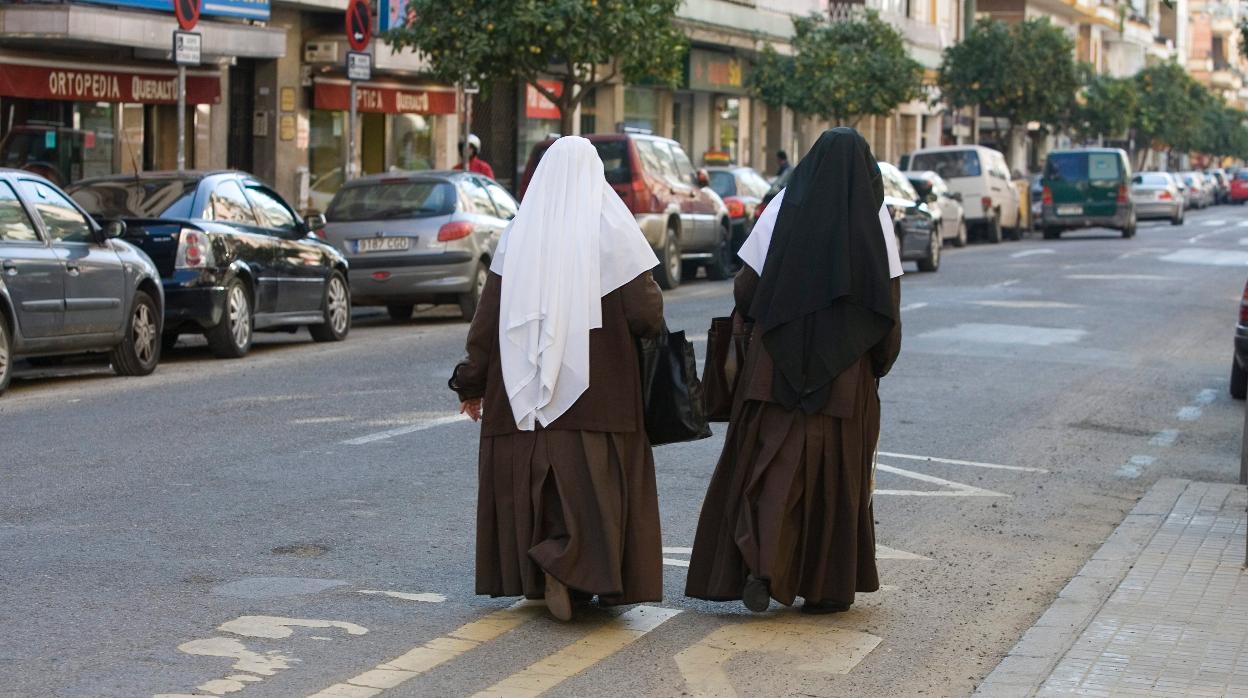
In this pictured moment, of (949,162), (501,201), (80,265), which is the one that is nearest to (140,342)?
(80,265)

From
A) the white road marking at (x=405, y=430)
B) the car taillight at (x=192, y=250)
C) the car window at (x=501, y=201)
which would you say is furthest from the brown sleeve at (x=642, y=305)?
the car window at (x=501, y=201)

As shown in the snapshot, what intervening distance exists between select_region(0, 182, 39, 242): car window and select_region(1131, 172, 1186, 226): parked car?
151ft

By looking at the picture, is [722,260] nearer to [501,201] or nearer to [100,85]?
[501,201]

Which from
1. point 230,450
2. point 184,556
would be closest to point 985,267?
point 230,450

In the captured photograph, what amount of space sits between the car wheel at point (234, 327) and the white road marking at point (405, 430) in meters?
4.27

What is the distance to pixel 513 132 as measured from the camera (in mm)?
38469

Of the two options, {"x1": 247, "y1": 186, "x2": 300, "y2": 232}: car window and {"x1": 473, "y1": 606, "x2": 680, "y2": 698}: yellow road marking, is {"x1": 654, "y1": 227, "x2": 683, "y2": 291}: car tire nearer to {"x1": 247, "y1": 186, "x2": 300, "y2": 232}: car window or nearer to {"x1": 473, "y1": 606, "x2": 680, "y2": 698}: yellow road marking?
{"x1": 247, "y1": 186, "x2": 300, "y2": 232}: car window

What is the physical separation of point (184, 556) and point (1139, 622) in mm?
3493

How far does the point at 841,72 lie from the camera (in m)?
43.9

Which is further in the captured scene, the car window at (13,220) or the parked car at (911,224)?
the parked car at (911,224)

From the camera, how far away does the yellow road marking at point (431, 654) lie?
5640 mm

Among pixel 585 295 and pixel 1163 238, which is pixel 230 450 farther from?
pixel 1163 238

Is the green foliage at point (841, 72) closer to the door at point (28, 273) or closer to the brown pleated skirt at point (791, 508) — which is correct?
the door at point (28, 273)

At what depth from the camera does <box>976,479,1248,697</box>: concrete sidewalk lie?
5.86m
